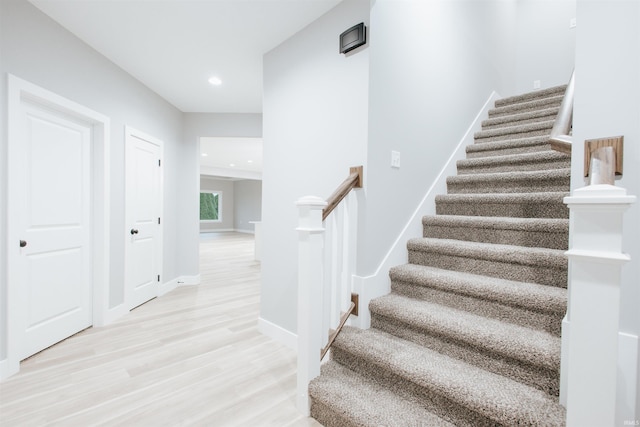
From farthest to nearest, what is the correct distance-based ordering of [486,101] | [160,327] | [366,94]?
[486,101], [160,327], [366,94]

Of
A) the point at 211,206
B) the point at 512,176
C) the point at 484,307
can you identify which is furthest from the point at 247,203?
the point at 484,307

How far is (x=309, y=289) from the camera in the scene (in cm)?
162

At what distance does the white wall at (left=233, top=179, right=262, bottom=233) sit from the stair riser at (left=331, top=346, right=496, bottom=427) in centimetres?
1199

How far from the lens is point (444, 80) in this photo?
269cm

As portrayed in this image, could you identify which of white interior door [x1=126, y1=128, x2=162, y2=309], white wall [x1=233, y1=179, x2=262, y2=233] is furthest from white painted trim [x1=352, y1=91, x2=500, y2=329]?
white wall [x1=233, y1=179, x2=262, y2=233]

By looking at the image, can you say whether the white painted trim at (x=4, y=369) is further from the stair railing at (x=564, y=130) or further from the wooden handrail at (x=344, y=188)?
the stair railing at (x=564, y=130)

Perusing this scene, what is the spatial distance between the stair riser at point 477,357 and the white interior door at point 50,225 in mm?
2621

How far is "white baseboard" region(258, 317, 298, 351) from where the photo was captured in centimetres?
251

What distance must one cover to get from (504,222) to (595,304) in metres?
1.26

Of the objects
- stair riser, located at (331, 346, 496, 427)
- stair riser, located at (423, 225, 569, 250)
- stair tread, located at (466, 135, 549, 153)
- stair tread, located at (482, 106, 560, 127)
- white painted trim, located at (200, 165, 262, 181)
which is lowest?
stair riser, located at (331, 346, 496, 427)

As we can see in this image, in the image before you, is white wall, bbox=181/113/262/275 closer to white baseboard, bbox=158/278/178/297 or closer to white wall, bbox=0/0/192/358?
white wall, bbox=0/0/192/358

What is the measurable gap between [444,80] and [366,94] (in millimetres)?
1206

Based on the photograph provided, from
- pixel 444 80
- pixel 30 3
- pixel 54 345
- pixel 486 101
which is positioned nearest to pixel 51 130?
pixel 30 3

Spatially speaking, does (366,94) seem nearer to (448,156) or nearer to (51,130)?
(448,156)
